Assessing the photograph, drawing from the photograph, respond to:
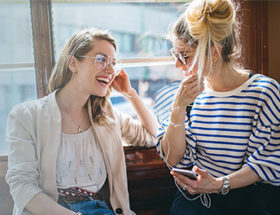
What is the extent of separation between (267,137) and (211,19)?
17.6 inches

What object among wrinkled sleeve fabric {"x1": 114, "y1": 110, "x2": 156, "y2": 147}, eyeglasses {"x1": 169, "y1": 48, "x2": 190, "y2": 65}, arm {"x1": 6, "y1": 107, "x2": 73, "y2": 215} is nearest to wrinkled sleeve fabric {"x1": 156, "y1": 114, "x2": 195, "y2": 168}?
wrinkled sleeve fabric {"x1": 114, "y1": 110, "x2": 156, "y2": 147}

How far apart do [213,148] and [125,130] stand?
1.25ft

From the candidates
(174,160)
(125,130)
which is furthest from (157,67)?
(174,160)

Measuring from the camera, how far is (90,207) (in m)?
1.10

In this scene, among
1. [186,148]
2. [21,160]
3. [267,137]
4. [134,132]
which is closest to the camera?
[21,160]

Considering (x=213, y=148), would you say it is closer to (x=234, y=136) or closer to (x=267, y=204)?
(x=234, y=136)

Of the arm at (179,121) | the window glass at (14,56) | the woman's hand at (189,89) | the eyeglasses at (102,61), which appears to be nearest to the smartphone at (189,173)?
the arm at (179,121)

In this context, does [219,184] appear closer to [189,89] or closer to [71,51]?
[189,89]

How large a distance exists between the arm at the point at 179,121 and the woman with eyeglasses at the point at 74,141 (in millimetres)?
196

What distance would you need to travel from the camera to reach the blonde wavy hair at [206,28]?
1036mm

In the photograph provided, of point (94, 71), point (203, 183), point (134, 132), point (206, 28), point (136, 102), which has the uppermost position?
point (206, 28)

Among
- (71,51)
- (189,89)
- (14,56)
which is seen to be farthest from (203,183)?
Result: (14,56)

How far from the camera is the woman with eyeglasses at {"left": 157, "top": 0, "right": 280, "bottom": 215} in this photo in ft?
3.52

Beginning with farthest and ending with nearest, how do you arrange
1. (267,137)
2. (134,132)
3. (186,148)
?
(134,132) → (186,148) → (267,137)
